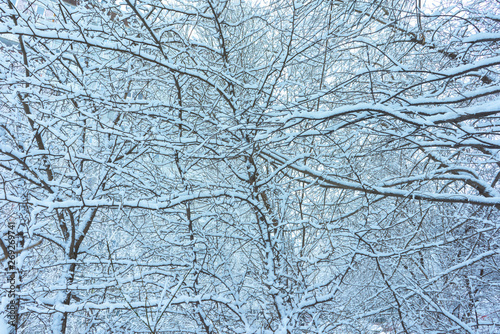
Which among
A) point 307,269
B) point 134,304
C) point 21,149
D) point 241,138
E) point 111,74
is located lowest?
point 134,304

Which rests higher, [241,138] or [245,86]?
[245,86]

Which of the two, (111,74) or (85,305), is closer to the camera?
(85,305)

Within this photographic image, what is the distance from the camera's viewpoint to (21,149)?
3.43 meters

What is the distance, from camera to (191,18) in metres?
3.48

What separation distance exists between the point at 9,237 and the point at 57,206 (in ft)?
4.65

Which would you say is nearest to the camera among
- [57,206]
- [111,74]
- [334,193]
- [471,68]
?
[471,68]

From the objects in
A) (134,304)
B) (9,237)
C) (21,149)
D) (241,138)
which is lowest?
(134,304)

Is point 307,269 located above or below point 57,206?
below

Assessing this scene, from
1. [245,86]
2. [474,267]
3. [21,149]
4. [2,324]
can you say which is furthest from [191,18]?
[474,267]

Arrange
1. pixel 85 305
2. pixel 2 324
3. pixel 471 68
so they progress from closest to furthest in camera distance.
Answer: pixel 471 68 → pixel 85 305 → pixel 2 324

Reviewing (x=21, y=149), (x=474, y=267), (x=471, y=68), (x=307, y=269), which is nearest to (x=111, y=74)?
(x=21, y=149)

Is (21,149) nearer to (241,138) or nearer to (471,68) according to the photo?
(241,138)

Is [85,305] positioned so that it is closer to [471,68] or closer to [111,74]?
[111,74]

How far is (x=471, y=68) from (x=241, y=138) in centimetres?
203
